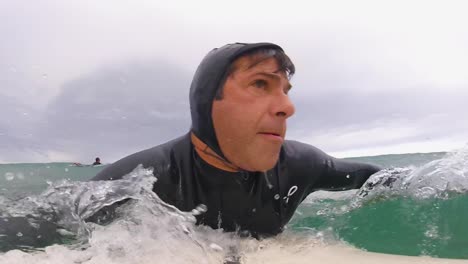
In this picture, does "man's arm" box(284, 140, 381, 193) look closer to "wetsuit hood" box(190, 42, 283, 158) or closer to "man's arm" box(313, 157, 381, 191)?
"man's arm" box(313, 157, 381, 191)

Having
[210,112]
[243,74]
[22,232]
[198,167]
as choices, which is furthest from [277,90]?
[22,232]

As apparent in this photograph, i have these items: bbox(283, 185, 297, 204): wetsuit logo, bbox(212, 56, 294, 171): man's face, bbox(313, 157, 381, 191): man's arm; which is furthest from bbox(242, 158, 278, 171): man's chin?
bbox(313, 157, 381, 191): man's arm

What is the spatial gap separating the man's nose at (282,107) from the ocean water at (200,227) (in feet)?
1.82

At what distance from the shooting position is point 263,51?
6.21 ft

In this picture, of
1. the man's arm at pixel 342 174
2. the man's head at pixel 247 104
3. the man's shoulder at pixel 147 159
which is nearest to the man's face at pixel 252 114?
the man's head at pixel 247 104

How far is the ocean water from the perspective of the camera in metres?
1.59

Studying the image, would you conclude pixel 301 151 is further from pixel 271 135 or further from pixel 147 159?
pixel 147 159

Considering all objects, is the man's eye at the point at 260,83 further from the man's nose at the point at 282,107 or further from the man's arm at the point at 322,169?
the man's arm at the point at 322,169

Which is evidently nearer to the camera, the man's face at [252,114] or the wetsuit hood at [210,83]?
the man's face at [252,114]

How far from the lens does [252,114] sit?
179 centimetres

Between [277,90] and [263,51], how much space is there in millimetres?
178

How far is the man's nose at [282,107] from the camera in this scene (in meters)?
1.79

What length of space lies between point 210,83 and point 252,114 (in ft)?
0.88

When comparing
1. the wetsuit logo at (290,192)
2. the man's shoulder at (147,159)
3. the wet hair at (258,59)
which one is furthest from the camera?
the wetsuit logo at (290,192)
